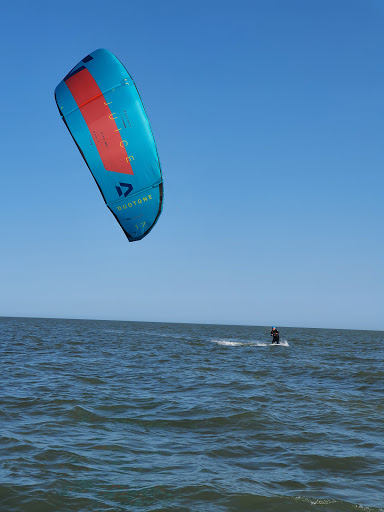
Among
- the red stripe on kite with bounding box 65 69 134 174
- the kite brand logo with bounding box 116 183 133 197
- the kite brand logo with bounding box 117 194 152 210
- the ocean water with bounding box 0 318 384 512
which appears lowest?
the ocean water with bounding box 0 318 384 512

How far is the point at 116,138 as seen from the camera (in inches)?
349

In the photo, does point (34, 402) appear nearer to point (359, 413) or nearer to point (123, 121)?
point (123, 121)

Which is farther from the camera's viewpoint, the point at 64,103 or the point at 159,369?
the point at 159,369

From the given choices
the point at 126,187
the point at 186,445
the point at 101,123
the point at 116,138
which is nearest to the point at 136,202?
the point at 126,187

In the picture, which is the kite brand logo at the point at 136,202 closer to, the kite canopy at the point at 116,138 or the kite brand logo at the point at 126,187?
the kite canopy at the point at 116,138

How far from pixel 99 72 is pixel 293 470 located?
7.94 metres

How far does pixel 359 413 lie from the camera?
1059 cm

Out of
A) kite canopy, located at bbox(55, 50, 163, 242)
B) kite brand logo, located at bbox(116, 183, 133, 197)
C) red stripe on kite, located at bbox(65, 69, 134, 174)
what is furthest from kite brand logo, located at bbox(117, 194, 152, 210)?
red stripe on kite, located at bbox(65, 69, 134, 174)

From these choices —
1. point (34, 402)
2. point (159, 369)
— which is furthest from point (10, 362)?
point (34, 402)

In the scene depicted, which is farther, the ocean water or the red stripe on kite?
the red stripe on kite

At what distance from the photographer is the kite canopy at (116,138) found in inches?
345

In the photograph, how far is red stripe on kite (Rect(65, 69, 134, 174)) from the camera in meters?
8.86

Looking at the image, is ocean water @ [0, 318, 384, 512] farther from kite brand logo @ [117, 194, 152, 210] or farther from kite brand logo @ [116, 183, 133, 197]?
kite brand logo @ [116, 183, 133, 197]

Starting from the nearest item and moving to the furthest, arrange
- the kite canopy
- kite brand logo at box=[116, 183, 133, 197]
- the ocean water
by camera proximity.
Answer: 1. the ocean water
2. the kite canopy
3. kite brand logo at box=[116, 183, 133, 197]
